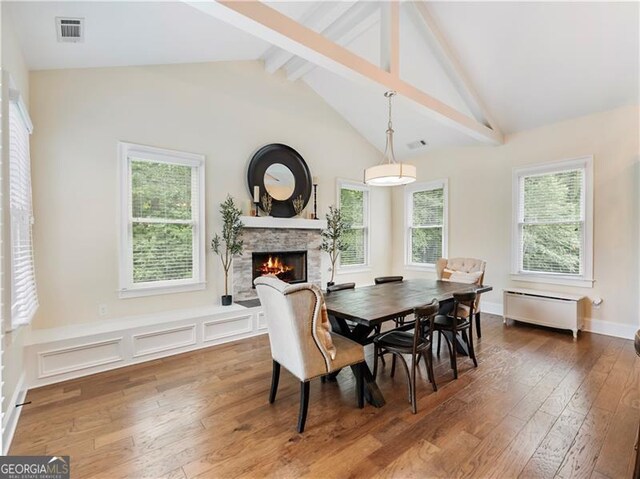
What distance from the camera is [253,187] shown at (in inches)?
180

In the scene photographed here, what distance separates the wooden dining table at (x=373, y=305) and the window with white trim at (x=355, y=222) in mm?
2330

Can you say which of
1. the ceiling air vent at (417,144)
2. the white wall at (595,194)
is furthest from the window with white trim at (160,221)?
the white wall at (595,194)

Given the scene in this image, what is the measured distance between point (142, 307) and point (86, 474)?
217 centimetres

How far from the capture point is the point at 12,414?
2.23 m

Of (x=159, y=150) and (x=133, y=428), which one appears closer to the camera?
(x=133, y=428)

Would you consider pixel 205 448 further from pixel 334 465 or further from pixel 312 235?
pixel 312 235

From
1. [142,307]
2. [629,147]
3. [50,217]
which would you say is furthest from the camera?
[629,147]

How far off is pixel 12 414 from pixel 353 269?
15.8 feet

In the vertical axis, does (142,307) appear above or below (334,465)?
above

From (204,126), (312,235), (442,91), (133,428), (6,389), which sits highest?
(442,91)

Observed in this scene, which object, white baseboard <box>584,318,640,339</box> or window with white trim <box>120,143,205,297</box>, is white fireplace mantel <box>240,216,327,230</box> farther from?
white baseboard <box>584,318,640,339</box>

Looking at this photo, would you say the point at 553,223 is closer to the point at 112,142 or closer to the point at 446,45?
the point at 446,45

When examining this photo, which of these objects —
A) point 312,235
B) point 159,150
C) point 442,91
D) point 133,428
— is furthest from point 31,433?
point 442,91

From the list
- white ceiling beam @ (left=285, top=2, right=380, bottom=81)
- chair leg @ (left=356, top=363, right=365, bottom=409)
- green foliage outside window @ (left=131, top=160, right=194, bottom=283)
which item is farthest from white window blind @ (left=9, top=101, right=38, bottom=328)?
white ceiling beam @ (left=285, top=2, right=380, bottom=81)
